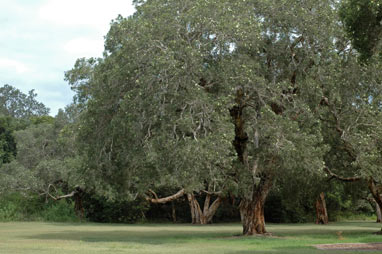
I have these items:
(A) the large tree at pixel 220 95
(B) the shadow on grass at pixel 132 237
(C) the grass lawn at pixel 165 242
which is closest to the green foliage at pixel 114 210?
(C) the grass lawn at pixel 165 242

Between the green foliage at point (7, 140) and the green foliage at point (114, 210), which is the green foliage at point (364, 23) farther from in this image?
the green foliage at point (7, 140)

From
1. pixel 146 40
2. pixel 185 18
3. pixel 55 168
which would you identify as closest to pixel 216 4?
pixel 185 18

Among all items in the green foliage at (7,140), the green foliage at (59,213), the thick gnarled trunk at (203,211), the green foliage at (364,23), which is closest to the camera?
the green foliage at (364,23)

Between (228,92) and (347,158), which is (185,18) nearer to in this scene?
(228,92)

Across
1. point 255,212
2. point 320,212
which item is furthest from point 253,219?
point 320,212

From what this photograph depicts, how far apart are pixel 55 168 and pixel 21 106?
75.3m

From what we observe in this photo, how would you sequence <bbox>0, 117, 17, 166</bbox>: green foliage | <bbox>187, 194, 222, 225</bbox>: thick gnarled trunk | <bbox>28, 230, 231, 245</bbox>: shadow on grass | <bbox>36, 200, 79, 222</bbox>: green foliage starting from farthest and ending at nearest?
<bbox>0, 117, 17, 166</bbox>: green foliage
<bbox>36, 200, 79, 222</bbox>: green foliage
<bbox>187, 194, 222, 225</bbox>: thick gnarled trunk
<bbox>28, 230, 231, 245</bbox>: shadow on grass

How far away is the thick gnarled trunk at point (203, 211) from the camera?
147 ft

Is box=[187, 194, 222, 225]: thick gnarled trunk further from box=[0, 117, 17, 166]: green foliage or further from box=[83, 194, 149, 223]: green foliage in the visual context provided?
box=[0, 117, 17, 166]: green foliage

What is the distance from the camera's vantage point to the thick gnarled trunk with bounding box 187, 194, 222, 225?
44.8m

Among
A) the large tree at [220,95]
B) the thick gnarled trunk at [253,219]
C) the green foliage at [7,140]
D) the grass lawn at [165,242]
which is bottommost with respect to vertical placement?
the grass lawn at [165,242]

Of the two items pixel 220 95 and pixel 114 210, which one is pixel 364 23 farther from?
pixel 114 210

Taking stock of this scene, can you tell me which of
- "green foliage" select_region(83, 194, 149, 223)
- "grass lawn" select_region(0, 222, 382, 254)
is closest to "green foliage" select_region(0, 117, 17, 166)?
"green foliage" select_region(83, 194, 149, 223)

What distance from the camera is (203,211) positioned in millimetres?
45375
